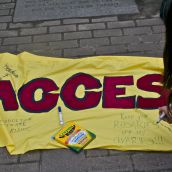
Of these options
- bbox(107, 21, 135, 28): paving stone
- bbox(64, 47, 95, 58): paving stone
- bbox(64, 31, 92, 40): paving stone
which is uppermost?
bbox(107, 21, 135, 28): paving stone

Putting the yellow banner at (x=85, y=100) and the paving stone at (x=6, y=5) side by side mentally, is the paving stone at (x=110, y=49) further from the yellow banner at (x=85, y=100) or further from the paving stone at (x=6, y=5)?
the paving stone at (x=6, y=5)

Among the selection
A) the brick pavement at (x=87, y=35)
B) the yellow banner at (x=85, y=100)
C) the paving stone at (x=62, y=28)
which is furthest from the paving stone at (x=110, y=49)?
the paving stone at (x=62, y=28)

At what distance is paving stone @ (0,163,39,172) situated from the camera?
244cm

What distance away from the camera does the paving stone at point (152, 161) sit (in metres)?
2.41

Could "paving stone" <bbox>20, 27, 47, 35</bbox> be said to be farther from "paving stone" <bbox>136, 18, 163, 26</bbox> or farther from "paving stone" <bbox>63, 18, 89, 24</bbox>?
"paving stone" <bbox>136, 18, 163, 26</bbox>

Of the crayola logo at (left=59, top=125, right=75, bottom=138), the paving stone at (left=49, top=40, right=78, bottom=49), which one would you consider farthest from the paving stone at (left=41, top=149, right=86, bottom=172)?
the paving stone at (left=49, top=40, right=78, bottom=49)

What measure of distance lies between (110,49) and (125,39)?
0.23 m

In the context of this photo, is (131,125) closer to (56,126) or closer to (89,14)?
(56,126)

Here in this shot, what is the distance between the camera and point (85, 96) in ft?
9.79

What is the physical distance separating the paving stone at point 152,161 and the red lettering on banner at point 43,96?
83 centimetres

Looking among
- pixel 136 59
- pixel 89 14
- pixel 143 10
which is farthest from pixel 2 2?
pixel 136 59

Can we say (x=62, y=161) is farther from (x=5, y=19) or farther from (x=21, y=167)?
(x=5, y=19)

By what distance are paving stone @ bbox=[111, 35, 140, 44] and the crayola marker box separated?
1251 millimetres

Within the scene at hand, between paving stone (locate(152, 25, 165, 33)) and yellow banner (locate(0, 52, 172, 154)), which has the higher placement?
paving stone (locate(152, 25, 165, 33))
